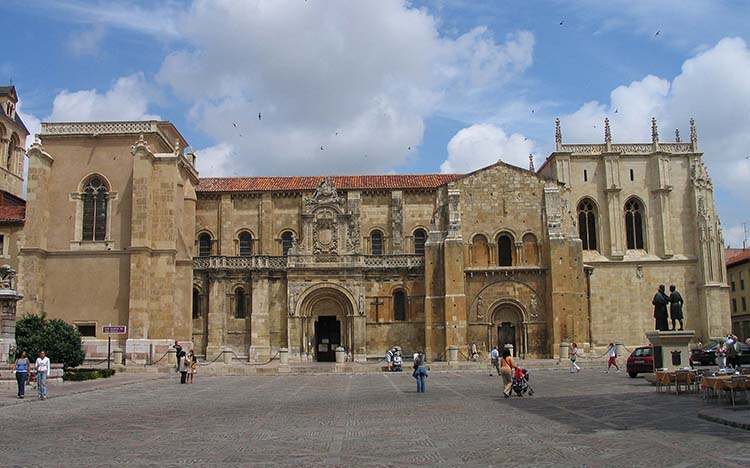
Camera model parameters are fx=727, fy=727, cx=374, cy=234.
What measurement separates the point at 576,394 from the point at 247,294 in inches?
1104

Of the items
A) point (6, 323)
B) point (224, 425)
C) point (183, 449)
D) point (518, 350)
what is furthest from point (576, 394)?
point (518, 350)

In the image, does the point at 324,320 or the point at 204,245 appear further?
the point at 204,245

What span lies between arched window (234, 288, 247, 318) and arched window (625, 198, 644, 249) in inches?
1035

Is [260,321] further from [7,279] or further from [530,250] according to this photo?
[7,279]

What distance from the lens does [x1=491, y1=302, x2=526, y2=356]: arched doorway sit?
44406 millimetres

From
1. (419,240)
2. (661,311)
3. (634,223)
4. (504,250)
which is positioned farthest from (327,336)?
(661,311)

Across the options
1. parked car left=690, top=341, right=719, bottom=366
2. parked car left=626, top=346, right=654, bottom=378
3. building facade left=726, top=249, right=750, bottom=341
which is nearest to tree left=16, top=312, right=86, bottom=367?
parked car left=626, top=346, right=654, bottom=378

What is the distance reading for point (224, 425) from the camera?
15.4 meters

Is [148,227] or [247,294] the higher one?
[148,227]

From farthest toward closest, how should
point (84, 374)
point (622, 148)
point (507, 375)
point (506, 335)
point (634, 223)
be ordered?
point (622, 148) → point (634, 223) → point (506, 335) → point (84, 374) → point (507, 375)

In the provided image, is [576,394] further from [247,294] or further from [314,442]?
[247,294]

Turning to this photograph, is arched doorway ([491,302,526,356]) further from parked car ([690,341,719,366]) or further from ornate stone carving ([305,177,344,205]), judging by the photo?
ornate stone carving ([305,177,344,205])

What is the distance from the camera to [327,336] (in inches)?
1823

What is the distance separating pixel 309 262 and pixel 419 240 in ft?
28.4
